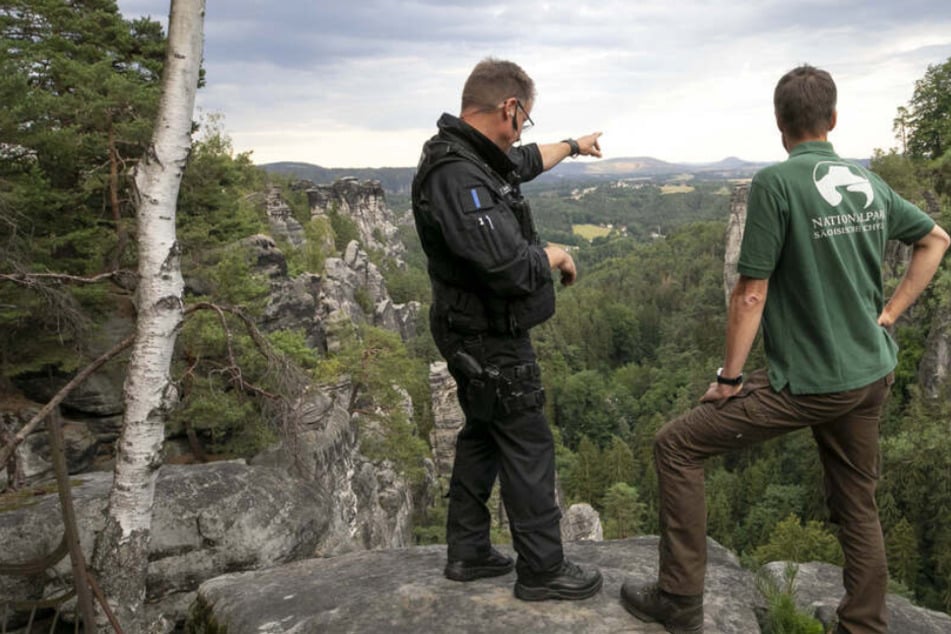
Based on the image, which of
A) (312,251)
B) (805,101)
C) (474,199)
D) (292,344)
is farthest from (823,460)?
(312,251)

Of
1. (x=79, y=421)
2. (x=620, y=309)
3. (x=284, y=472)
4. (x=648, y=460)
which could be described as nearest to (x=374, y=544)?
(x=79, y=421)

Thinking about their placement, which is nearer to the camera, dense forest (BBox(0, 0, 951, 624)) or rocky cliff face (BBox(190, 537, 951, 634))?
rocky cliff face (BBox(190, 537, 951, 634))

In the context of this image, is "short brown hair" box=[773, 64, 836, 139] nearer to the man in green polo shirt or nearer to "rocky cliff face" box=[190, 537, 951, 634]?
the man in green polo shirt

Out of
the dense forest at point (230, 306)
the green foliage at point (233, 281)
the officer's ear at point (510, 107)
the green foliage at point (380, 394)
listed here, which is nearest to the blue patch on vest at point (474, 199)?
the officer's ear at point (510, 107)

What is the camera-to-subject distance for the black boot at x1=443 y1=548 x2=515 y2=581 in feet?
13.2

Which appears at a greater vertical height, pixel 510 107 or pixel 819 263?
pixel 510 107

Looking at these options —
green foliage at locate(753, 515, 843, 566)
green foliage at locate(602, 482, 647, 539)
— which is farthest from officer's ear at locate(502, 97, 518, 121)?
green foliage at locate(602, 482, 647, 539)

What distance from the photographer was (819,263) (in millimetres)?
3021

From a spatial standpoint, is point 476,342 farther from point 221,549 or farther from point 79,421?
point 79,421

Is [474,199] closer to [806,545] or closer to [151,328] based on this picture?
[151,328]

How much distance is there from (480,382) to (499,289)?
0.56 metres

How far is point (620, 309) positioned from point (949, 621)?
318ft

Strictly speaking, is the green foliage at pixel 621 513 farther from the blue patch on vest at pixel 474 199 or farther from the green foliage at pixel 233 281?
the blue patch on vest at pixel 474 199

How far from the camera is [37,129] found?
12695mm
